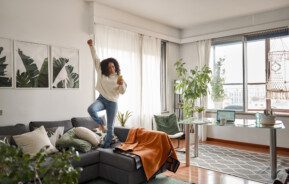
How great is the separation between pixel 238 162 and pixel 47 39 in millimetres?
3839

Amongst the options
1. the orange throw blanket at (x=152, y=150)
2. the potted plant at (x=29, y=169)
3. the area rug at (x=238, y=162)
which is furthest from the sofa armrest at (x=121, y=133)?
the potted plant at (x=29, y=169)

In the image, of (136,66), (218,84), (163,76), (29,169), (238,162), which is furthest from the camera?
(163,76)

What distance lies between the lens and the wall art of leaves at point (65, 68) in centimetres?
388

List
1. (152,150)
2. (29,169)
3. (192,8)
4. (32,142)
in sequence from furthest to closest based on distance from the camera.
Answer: (192,8) < (152,150) < (32,142) < (29,169)

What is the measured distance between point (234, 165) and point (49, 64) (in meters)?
3.49

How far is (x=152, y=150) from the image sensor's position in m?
3.27

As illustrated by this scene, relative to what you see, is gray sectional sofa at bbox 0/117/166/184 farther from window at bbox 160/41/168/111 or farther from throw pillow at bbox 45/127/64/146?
window at bbox 160/41/168/111

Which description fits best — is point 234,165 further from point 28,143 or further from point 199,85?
point 28,143

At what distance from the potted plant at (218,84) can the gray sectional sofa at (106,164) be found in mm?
3046

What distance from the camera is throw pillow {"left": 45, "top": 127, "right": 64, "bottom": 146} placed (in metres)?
3.24

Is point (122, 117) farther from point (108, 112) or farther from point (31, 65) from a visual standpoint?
point (31, 65)

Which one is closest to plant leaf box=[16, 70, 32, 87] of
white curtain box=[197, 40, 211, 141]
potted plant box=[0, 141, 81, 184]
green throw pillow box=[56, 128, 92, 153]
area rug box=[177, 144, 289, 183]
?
green throw pillow box=[56, 128, 92, 153]

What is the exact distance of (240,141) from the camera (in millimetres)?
5484

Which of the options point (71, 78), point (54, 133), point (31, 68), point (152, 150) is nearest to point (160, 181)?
point (152, 150)
